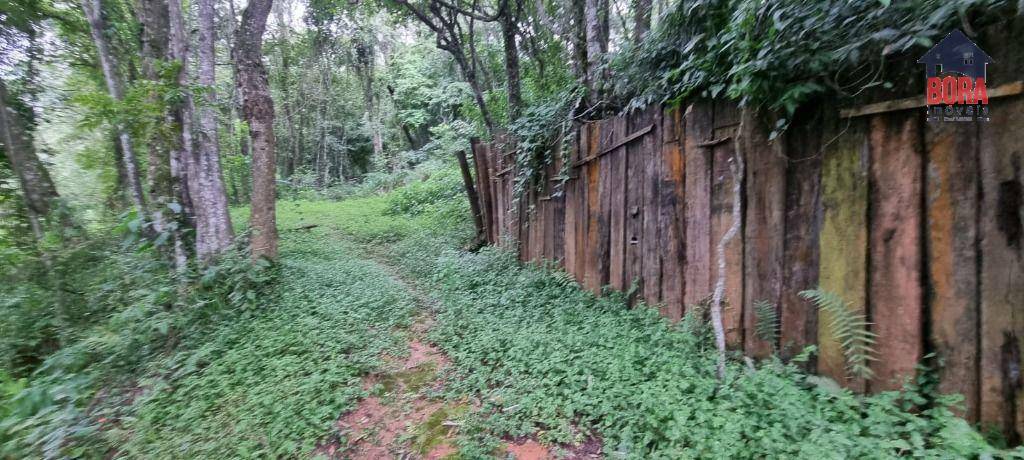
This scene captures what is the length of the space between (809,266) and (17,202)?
35.6 feet

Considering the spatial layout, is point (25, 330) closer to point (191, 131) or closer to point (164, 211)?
point (164, 211)

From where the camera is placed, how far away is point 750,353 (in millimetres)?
3014

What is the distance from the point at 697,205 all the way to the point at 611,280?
56.7 inches

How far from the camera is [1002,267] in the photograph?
6.15ft

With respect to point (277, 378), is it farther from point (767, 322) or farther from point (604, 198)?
point (767, 322)

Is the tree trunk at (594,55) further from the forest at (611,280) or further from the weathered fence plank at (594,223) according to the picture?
the weathered fence plank at (594,223)

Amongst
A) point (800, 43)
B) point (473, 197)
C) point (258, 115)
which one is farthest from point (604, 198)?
point (258, 115)

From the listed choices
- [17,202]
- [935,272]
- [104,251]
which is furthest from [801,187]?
[17,202]

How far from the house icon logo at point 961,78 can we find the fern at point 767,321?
1352 millimetres

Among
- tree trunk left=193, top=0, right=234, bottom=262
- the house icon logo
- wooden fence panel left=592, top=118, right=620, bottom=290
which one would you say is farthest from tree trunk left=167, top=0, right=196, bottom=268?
the house icon logo

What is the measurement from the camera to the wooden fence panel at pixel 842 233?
2350mm

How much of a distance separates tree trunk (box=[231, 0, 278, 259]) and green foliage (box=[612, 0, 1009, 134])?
225 inches

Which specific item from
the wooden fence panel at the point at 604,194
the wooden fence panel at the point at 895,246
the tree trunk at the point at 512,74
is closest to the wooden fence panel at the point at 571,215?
the wooden fence panel at the point at 604,194

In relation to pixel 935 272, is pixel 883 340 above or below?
below
